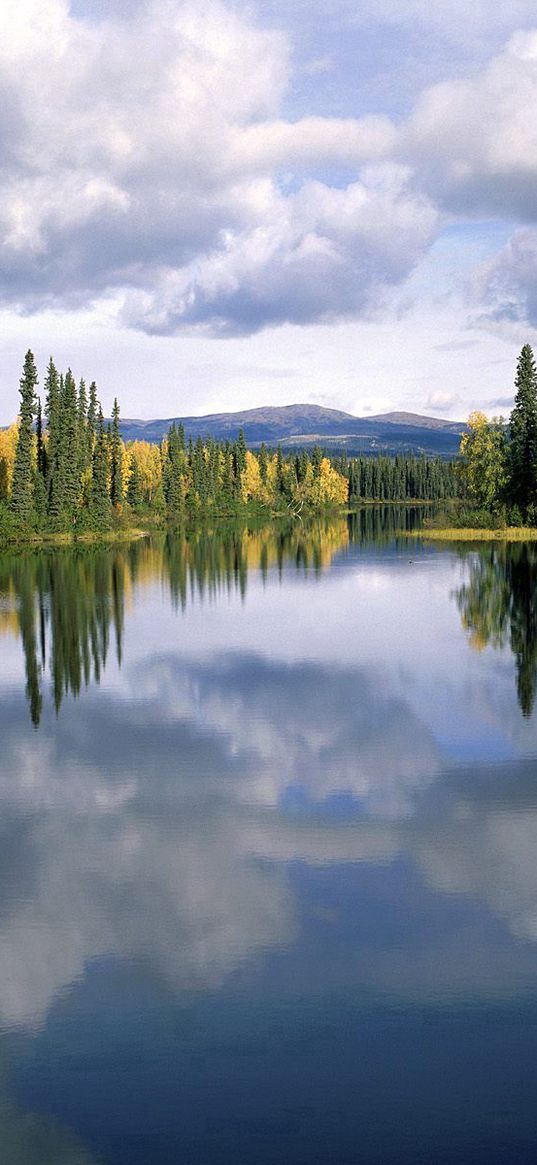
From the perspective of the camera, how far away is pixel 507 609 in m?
40.6

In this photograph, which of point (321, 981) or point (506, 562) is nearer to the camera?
point (321, 981)

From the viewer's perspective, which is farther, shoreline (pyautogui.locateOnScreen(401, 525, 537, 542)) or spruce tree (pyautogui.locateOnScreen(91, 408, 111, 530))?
spruce tree (pyautogui.locateOnScreen(91, 408, 111, 530))

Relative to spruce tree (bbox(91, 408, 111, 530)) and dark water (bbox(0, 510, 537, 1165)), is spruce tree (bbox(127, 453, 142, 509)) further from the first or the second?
dark water (bbox(0, 510, 537, 1165))

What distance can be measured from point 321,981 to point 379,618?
30.3 metres

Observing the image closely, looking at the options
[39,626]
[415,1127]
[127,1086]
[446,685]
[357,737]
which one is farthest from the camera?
[39,626]

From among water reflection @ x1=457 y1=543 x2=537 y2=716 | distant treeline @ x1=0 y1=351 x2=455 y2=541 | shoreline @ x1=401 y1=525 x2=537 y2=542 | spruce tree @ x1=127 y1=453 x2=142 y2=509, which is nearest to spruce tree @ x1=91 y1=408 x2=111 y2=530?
distant treeline @ x1=0 y1=351 x2=455 y2=541

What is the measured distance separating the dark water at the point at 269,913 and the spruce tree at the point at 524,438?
64303 millimetres

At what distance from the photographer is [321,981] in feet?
35.3

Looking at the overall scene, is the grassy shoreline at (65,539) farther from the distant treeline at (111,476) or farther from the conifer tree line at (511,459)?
the conifer tree line at (511,459)

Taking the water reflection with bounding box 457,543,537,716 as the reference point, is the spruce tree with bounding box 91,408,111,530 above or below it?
above

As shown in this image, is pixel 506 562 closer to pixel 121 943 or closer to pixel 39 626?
pixel 39 626

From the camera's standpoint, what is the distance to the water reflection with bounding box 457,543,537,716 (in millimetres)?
28562

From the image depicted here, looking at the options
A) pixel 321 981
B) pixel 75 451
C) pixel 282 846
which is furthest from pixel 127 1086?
pixel 75 451

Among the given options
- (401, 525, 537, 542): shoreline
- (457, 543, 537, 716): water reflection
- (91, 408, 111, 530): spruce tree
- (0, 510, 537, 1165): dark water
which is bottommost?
(0, 510, 537, 1165): dark water
